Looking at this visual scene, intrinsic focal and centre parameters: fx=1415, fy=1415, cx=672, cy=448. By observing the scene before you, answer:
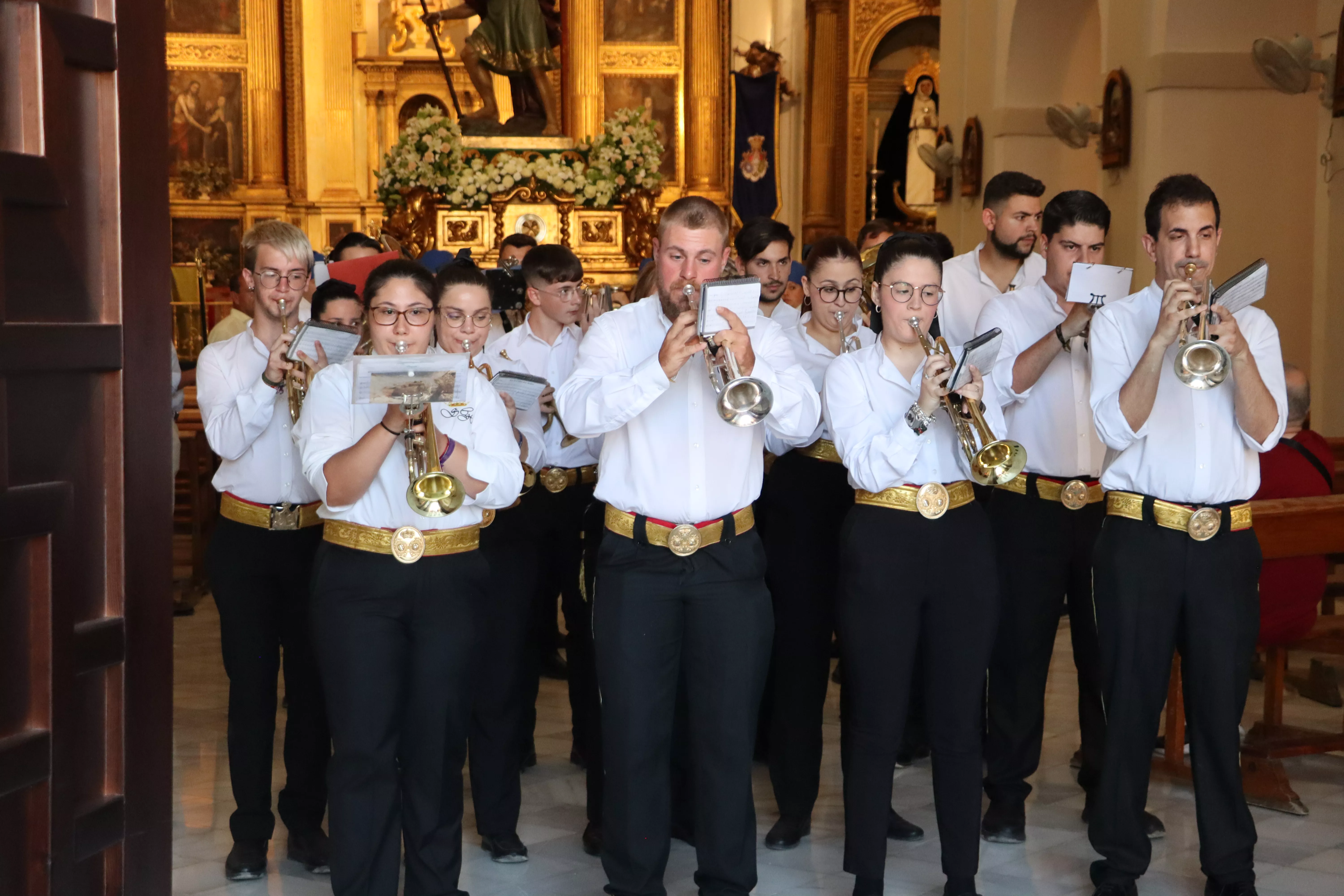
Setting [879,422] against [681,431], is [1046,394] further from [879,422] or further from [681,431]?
[681,431]

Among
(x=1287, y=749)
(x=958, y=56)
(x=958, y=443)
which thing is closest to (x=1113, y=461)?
(x=958, y=443)

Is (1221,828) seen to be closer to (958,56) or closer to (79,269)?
(79,269)

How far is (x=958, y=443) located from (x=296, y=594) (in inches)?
74.1

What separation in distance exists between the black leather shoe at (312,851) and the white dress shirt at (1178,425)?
7.99ft

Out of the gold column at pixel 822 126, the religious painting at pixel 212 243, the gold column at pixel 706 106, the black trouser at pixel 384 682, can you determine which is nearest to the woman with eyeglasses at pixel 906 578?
the black trouser at pixel 384 682

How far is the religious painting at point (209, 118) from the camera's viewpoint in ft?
59.7

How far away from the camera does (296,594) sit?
13.1 feet

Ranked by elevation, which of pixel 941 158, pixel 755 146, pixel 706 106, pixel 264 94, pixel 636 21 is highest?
pixel 636 21

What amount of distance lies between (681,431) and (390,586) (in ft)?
2.67

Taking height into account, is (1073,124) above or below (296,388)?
above

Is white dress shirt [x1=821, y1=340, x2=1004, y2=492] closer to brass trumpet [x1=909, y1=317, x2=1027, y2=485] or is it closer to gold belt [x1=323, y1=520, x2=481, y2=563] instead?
brass trumpet [x1=909, y1=317, x2=1027, y2=485]

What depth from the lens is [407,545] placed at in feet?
11.0

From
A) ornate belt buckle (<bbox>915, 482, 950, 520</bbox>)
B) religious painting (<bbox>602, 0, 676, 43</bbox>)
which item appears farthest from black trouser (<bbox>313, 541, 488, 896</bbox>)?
religious painting (<bbox>602, 0, 676, 43</bbox>)

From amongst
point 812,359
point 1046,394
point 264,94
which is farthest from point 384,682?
point 264,94
